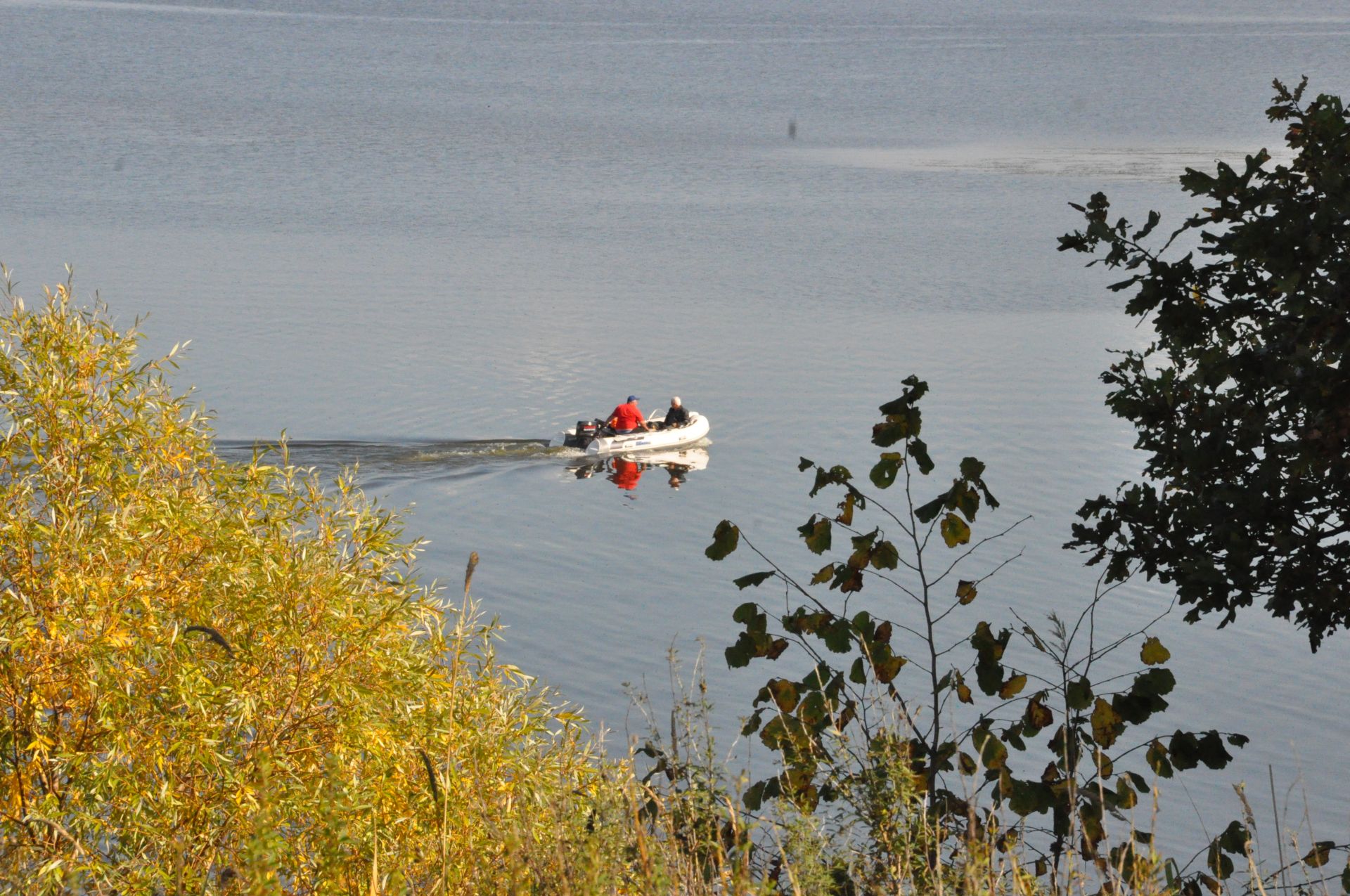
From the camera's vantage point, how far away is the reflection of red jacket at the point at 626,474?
27.3m

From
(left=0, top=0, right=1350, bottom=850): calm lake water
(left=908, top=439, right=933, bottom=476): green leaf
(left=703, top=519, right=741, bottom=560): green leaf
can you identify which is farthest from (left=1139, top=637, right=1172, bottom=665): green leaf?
(left=0, top=0, right=1350, bottom=850): calm lake water

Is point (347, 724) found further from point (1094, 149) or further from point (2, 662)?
point (1094, 149)

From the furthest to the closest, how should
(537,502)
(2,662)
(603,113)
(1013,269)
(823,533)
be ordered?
(603,113), (1013,269), (537,502), (2,662), (823,533)

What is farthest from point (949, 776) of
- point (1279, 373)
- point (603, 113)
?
point (603, 113)

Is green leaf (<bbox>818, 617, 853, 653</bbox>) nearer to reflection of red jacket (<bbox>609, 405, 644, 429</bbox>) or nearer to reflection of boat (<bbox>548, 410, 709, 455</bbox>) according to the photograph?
reflection of boat (<bbox>548, 410, 709, 455</bbox>)

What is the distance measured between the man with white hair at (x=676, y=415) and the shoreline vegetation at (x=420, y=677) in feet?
61.0

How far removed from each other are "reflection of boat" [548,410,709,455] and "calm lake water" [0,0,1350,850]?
0.58 m

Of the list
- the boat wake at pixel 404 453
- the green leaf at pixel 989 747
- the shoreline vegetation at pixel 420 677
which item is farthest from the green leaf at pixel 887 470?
the boat wake at pixel 404 453

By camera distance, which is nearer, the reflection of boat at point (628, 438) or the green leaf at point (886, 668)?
the green leaf at point (886, 668)

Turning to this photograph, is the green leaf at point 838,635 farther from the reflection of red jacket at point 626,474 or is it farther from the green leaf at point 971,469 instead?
the reflection of red jacket at point 626,474

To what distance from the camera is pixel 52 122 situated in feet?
244

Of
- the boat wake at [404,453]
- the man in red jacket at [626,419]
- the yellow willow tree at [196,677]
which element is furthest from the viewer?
the man in red jacket at [626,419]

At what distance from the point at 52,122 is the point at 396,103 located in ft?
66.1

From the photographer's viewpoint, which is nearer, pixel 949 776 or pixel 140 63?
pixel 949 776
